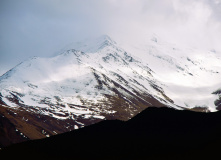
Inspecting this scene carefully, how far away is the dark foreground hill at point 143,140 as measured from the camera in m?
78.7

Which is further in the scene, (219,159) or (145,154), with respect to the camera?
(145,154)

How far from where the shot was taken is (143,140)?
89438mm

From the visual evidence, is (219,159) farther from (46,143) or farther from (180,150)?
(46,143)

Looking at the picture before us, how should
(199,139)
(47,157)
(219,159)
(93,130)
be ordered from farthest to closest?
(93,130)
(47,157)
(199,139)
(219,159)

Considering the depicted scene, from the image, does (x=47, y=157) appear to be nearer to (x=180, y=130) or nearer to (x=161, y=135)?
(x=161, y=135)

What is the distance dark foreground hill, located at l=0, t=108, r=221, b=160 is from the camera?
78688mm

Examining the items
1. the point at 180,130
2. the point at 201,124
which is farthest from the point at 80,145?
the point at 201,124

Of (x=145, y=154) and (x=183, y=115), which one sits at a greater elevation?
(x=183, y=115)

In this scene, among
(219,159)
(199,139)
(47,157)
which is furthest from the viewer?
(47,157)

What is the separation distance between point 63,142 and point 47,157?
9.43 meters

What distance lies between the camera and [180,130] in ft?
306

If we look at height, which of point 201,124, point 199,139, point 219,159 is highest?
point 201,124

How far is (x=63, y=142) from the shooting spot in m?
96.9

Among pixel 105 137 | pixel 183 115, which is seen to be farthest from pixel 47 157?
pixel 183 115
